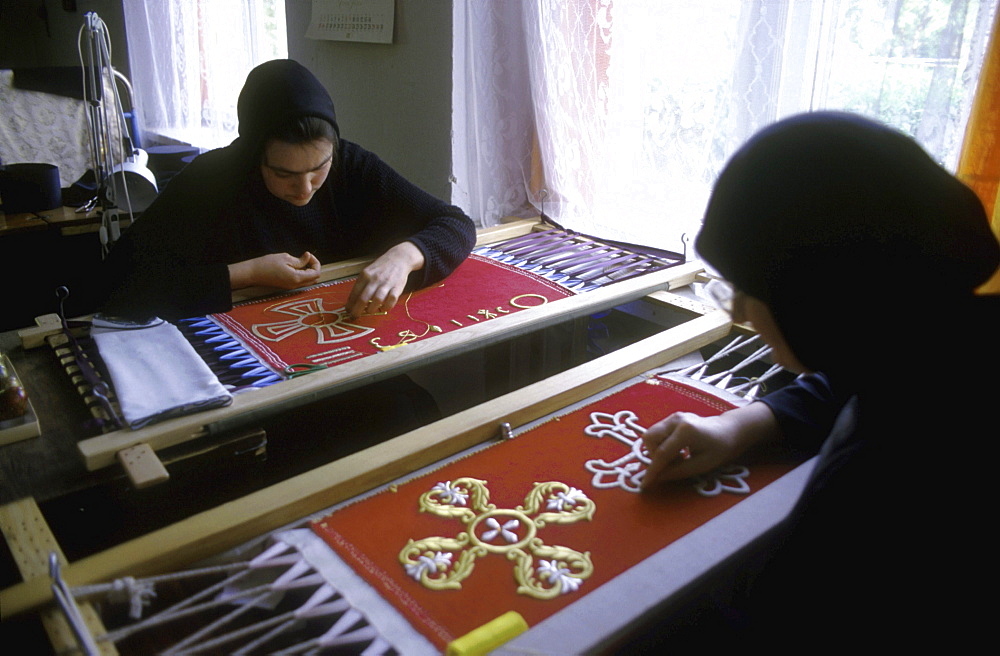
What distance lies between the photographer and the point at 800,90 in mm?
1608

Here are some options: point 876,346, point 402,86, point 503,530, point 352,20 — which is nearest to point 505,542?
point 503,530

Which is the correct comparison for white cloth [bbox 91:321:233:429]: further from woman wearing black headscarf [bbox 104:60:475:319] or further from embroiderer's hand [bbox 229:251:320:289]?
embroiderer's hand [bbox 229:251:320:289]

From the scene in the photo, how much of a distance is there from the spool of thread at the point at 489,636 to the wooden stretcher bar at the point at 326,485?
0.32 metres

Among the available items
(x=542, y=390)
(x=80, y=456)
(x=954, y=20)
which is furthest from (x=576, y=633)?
(x=954, y=20)

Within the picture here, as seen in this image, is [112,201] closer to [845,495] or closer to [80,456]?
[80,456]

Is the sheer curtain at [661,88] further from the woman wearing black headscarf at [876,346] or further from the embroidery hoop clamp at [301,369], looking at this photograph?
the embroidery hoop clamp at [301,369]

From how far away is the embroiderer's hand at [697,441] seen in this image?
1036 mm

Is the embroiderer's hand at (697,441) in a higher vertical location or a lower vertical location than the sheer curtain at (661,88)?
lower

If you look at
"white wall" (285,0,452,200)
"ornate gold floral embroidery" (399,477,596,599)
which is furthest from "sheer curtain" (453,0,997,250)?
"ornate gold floral embroidery" (399,477,596,599)

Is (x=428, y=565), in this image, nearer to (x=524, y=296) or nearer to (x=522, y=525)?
(x=522, y=525)

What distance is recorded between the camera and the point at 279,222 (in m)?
1.96

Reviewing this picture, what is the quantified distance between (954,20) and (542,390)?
1.01 metres

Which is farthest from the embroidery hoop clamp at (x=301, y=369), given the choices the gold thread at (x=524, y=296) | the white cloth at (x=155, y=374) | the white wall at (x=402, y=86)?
the white wall at (x=402, y=86)

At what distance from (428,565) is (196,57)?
4387 millimetres
